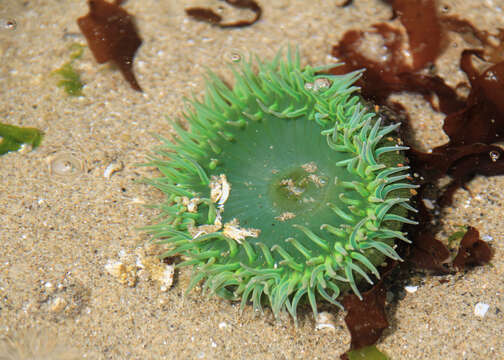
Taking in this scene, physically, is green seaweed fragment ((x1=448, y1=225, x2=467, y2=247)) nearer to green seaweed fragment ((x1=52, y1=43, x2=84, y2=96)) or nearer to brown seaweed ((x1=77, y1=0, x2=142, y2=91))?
brown seaweed ((x1=77, y1=0, x2=142, y2=91))

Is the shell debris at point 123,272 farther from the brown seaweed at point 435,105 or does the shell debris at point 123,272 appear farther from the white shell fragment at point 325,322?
the brown seaweed at point 435,105

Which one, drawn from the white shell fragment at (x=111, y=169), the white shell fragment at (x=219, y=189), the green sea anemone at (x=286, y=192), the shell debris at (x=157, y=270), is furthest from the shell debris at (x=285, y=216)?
the white shell fragment at (x=111, y=169)

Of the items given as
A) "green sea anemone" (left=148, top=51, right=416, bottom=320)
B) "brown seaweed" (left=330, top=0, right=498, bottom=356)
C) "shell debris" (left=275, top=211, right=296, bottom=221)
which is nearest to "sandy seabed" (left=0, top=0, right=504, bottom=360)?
"brown seaweed" (left=330, top=0, right=498, bottom=356)

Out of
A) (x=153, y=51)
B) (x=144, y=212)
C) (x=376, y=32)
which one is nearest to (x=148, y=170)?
(x=144, y=212)

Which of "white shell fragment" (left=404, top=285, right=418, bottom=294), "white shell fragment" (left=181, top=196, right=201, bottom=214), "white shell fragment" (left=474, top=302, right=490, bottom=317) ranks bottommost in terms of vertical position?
"white shell fragment" (left=404, top=285, right=418, bottom=294)

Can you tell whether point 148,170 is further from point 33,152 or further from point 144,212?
point 33,152

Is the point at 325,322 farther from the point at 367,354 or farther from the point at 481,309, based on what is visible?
the point at 481,309
